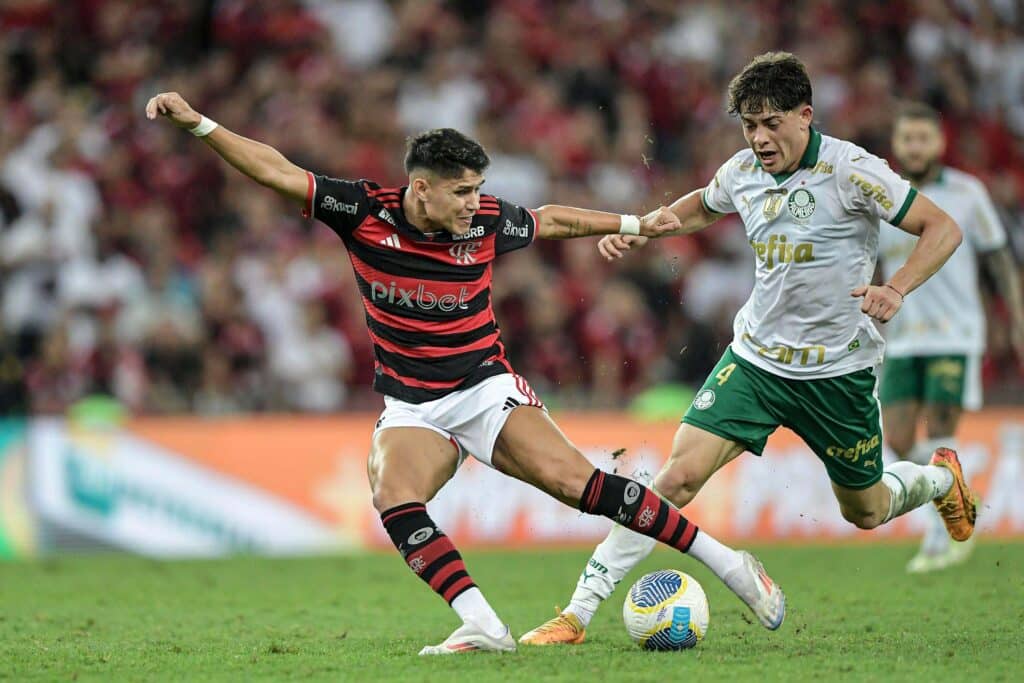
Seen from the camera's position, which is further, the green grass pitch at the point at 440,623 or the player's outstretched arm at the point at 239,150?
the player's outstretched arm at the point at 239,150

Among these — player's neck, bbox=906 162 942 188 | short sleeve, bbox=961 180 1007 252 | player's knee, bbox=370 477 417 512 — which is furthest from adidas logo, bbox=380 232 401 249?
short sleeve, bbox=961 180 1007 252

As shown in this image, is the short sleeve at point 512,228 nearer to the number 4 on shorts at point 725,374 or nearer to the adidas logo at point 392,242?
the adidas logo at point 392,242

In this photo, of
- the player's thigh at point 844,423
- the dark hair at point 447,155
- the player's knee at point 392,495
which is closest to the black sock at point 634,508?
the player's knee at point 392,495

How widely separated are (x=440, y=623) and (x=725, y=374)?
2066mm

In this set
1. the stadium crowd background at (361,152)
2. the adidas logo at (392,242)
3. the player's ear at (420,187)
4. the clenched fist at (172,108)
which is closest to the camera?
the clenched fist at (172,108)

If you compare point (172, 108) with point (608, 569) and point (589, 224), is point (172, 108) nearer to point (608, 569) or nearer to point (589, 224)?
point (589, 224)

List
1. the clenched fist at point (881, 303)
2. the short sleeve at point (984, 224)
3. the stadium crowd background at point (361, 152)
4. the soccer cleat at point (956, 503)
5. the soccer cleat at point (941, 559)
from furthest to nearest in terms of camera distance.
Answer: the stadium crowd background at point (361, 152), the soccer cleat at point (941, 559), the short sleeve at point (984, 224), the soccer cleat at point (956, 503), the clenched fist at point (881, 303)

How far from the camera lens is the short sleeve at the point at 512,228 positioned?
7.01 meters

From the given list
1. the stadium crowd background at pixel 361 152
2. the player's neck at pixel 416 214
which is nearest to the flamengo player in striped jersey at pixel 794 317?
the player's neck at pixel 416 214

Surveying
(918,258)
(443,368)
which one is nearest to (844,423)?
(918,258)

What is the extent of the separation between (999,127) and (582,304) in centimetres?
608

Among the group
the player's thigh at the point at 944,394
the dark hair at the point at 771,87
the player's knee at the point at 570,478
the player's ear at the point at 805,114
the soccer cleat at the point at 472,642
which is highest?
the dark hair at the point at 771,87

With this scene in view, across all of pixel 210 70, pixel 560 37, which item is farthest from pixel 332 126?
pixel 560 37

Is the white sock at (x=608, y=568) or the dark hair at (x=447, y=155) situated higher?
the dark hair at (x=447, y=155)
